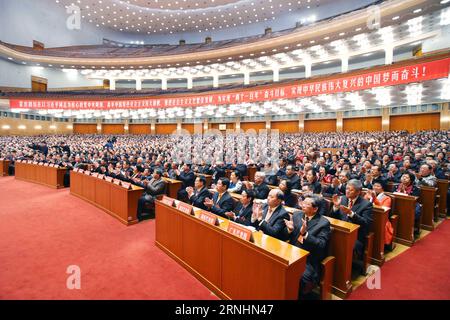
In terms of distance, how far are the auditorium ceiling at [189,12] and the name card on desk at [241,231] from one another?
25.0m

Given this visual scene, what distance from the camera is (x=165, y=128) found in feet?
83.7

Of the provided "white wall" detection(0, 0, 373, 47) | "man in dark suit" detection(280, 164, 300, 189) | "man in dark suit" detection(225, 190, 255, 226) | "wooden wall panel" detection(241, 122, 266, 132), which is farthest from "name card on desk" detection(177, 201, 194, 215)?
"white wall" detection(0, 0, 373, 47)

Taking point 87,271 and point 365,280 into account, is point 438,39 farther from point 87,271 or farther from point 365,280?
point 87,271

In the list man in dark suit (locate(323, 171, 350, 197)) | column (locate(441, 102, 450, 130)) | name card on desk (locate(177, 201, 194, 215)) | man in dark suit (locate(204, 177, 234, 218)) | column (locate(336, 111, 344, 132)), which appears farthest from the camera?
column (locate(336, 111, 344, 132))

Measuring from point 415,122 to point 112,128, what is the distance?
28194 mm

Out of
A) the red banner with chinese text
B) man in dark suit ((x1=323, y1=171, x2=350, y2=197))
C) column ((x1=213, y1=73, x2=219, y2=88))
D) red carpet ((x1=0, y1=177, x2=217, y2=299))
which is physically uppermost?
column ((x1=213, y1=73, x2=219, y2=88))

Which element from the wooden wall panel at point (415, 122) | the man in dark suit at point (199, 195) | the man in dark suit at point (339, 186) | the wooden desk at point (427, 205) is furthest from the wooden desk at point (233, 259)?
the wooden wall panel at point (415, 122)

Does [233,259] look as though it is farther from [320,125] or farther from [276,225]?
[320,125]

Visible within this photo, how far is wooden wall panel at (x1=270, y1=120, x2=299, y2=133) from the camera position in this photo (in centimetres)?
2102

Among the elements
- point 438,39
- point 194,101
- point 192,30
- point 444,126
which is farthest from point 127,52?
point 444,126

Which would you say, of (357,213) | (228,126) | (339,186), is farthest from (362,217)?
(228,126)

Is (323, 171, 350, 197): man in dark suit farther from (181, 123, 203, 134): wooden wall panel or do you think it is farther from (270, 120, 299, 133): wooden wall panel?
(181, 123, 203, 134): wooden wall panel

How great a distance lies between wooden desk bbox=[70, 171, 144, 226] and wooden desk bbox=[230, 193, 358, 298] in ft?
11.8

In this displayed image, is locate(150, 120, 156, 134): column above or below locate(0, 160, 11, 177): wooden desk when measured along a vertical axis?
above
